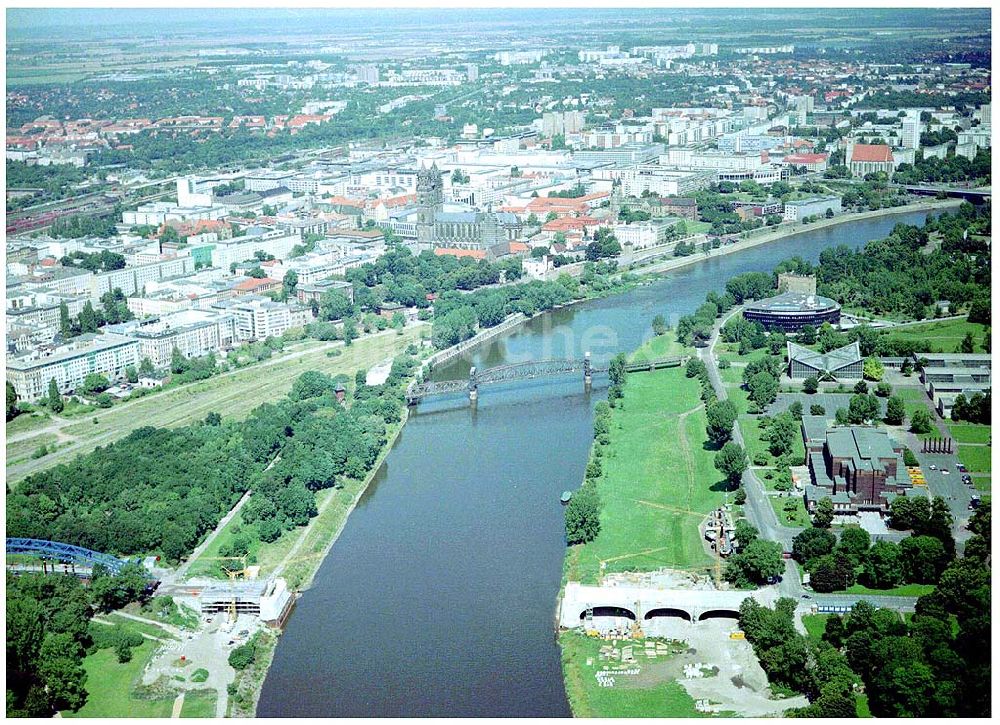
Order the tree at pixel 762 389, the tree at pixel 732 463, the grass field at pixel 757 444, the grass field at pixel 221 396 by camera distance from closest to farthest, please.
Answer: the tree at pixel 732 463 < the grass field at pixel 757 444 < the grass field at pixel 221 396 < the tree at pixel 762 389

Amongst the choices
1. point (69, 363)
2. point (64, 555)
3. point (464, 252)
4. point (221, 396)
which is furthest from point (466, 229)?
point (64, 555)

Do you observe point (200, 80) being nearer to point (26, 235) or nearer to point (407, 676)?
point (26, 235)

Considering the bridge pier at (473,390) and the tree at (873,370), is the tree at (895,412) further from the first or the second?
the bridge pier at (473,390)

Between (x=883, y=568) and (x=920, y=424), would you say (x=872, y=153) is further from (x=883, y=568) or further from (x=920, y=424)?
(x=883, y=568)

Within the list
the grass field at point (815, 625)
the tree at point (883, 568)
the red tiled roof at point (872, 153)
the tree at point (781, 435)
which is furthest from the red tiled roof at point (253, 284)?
the red tiled roof at point (872, 153)

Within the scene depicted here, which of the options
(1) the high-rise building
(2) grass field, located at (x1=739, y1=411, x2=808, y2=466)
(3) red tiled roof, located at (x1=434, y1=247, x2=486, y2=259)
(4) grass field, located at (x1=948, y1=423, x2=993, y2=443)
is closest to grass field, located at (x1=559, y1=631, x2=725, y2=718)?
(2) grass field, located at (x1=739, y1=411, x2=808, y2=466)

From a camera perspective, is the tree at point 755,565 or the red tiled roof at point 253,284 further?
the red tiled roof at point 253,284

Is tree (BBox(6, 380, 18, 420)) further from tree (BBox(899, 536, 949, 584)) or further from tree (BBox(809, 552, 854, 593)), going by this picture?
tree (BBox(899, 536, 949, 584))
